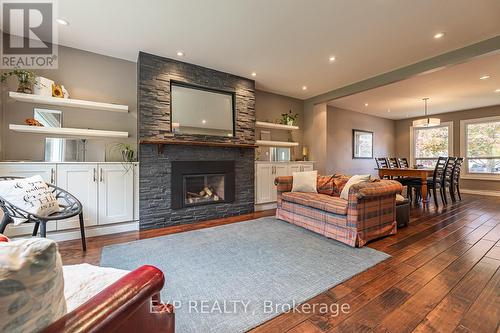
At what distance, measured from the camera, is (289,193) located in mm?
3336

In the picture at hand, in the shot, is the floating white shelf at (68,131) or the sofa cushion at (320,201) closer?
the sofa cushion at (320,201)

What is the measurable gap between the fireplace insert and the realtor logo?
85.1 inches

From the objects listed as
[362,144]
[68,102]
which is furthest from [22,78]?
[362,144]

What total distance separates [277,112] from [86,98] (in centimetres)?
360

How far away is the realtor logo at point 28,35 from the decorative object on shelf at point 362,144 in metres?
6.97

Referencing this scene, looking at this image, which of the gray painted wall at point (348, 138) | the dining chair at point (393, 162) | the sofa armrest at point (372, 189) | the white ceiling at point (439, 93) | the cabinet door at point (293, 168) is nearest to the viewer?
the sofa armrest at point (372, 189)

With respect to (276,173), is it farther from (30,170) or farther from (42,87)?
(42,87)

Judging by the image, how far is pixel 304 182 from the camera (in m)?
3.39

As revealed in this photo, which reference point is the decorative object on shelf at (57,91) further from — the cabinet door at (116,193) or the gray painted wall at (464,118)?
the gray painted wall at (464,118)

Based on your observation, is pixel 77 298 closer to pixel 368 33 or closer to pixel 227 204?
pixel 227 204

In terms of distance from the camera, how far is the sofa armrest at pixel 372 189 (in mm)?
2361

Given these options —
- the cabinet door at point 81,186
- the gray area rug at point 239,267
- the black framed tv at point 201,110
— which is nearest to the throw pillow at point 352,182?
the gray area rug at point 239,267

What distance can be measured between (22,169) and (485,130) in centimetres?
983

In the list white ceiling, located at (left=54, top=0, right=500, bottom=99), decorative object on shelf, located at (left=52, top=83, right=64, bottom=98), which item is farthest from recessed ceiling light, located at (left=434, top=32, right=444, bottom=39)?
decorative object on shelf, located at (left=52, top=83, right=64, bottom=98)
